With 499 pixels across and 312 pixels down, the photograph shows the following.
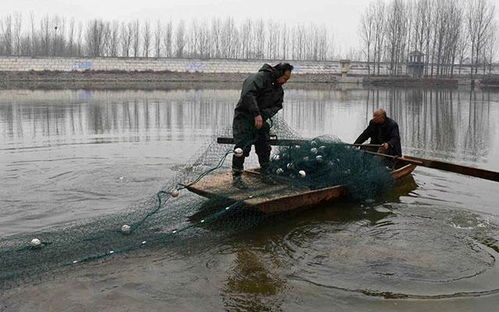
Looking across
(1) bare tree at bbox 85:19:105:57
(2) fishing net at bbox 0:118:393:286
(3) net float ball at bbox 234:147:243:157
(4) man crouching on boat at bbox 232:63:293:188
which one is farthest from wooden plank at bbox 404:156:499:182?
(1) bare tree at bbox 85:19:105:57

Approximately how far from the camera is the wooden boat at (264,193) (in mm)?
7016

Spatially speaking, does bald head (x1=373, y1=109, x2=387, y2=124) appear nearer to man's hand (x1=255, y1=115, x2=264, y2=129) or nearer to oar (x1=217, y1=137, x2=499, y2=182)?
oar (x1=217, y1=137, x2=499, y2=182)

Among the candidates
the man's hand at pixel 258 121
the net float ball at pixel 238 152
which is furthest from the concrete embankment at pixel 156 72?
the net float ball at pixel 238 152

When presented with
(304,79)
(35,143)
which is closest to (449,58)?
(304,79)

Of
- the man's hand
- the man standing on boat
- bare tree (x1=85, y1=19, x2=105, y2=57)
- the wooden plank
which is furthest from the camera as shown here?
bare tree (x1=85, y1=19, x2=105, y2=57)

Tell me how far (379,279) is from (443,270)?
76 centimetres

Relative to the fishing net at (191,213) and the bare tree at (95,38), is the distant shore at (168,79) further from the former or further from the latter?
the fishing net at (191,213)

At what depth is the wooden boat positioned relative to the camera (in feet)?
23.0

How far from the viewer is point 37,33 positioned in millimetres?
83062

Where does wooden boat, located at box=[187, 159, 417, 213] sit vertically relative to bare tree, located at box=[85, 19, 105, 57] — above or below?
below

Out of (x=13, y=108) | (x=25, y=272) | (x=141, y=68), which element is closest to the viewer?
(x=25, y=272)

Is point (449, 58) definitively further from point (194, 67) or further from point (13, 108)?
point (13, 108)

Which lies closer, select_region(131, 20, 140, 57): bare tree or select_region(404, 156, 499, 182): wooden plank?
select_region(404, 156, 499, 182): wooden plank

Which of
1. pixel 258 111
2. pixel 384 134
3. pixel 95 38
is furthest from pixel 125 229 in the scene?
pixel 95 38
